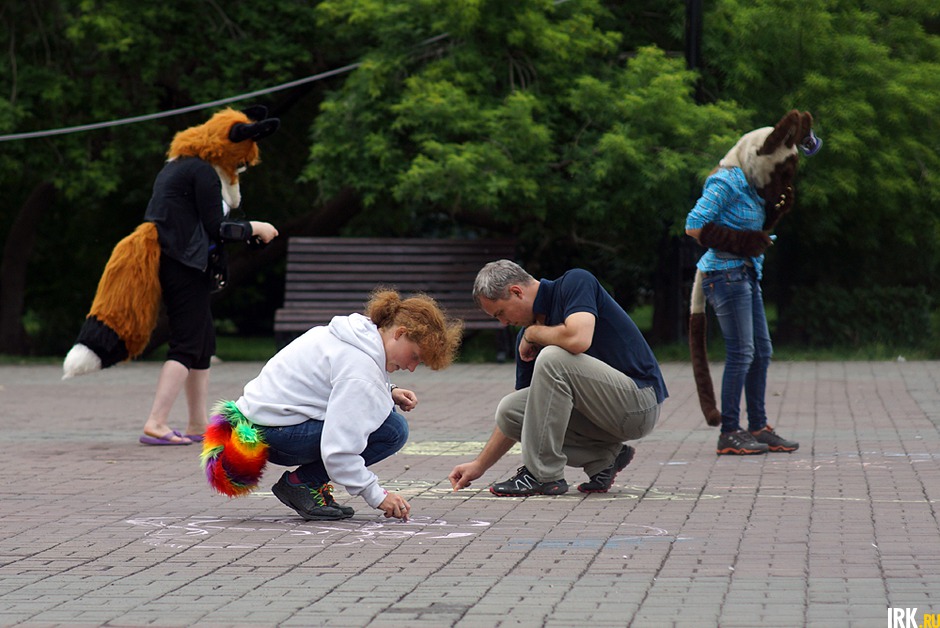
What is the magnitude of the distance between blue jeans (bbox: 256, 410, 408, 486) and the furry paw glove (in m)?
2.77

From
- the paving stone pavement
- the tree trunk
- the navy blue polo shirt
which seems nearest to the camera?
the paving stone pavement

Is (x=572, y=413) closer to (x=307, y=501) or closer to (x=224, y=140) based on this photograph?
(x=307, y=501)

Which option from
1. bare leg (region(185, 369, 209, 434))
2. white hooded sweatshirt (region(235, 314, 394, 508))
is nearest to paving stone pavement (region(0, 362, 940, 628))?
white hooded sweatshirt (region(235, 314, 394, 508))

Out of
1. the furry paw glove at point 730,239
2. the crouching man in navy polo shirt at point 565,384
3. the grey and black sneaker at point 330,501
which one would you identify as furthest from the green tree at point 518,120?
the grey and black sneaker at point 330,501

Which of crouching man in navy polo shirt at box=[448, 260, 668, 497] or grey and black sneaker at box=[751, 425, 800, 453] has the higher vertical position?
crouching man in navy polo shirt at box=[448, 260, 668, 497]

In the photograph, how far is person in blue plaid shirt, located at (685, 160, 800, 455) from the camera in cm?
810

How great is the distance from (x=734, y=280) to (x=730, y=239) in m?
0.25

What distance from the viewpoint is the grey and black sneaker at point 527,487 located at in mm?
6648

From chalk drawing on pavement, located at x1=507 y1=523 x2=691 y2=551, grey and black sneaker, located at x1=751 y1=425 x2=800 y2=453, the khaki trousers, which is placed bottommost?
grey and black sneaker, located at x1=751 y1=425 x2=800 y2=453

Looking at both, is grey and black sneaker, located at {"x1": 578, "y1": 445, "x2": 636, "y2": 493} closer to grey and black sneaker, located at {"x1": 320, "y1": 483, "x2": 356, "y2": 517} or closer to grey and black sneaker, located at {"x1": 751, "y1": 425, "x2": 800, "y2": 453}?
grey and black sneaker, located at {"x1": 320, "y1": 483, "x2": 356, "y2": 517}

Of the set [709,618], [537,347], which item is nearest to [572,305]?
[537,347]

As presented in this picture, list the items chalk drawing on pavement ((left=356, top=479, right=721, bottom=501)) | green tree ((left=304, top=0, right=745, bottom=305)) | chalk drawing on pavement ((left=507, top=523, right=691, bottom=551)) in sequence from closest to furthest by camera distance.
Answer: chalk drawing on pavement ((left=507, top=523, right=691, bottom=551)) → chalk drawing on pavement ((left=356, top=479, right=721, bottom=501)) → green tree ((left=304, top=0, right=745, bottom=305))

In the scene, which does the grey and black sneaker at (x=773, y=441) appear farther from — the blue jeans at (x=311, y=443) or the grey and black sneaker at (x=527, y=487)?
the blue jeans at (x=311, y=443)

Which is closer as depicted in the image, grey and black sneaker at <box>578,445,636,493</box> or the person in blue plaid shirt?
grey and black sneaker at <box>578,445,636,493</box>
